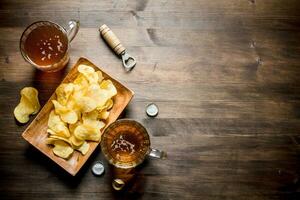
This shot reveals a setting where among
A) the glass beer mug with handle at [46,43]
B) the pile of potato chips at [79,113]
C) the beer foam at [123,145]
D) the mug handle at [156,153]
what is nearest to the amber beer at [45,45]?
the glass beer mug with handle at [46,43]

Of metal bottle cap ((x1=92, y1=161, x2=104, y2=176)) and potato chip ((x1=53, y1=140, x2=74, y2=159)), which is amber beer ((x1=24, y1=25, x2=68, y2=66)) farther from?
metal bottle cap ((x1=92, y1=161, x2=104, y2=176))

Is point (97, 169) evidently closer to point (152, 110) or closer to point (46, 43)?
point (152, 110)

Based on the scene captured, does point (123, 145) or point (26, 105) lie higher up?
point (26, 105)

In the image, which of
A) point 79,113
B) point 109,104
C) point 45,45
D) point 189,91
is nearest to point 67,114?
point 79,113

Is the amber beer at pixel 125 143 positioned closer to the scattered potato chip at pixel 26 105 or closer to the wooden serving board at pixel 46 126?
the wooden serving board at pixel 46 126

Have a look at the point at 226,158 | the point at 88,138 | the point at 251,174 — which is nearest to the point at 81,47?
the point at 88,138

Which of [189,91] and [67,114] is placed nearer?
[67,114]
